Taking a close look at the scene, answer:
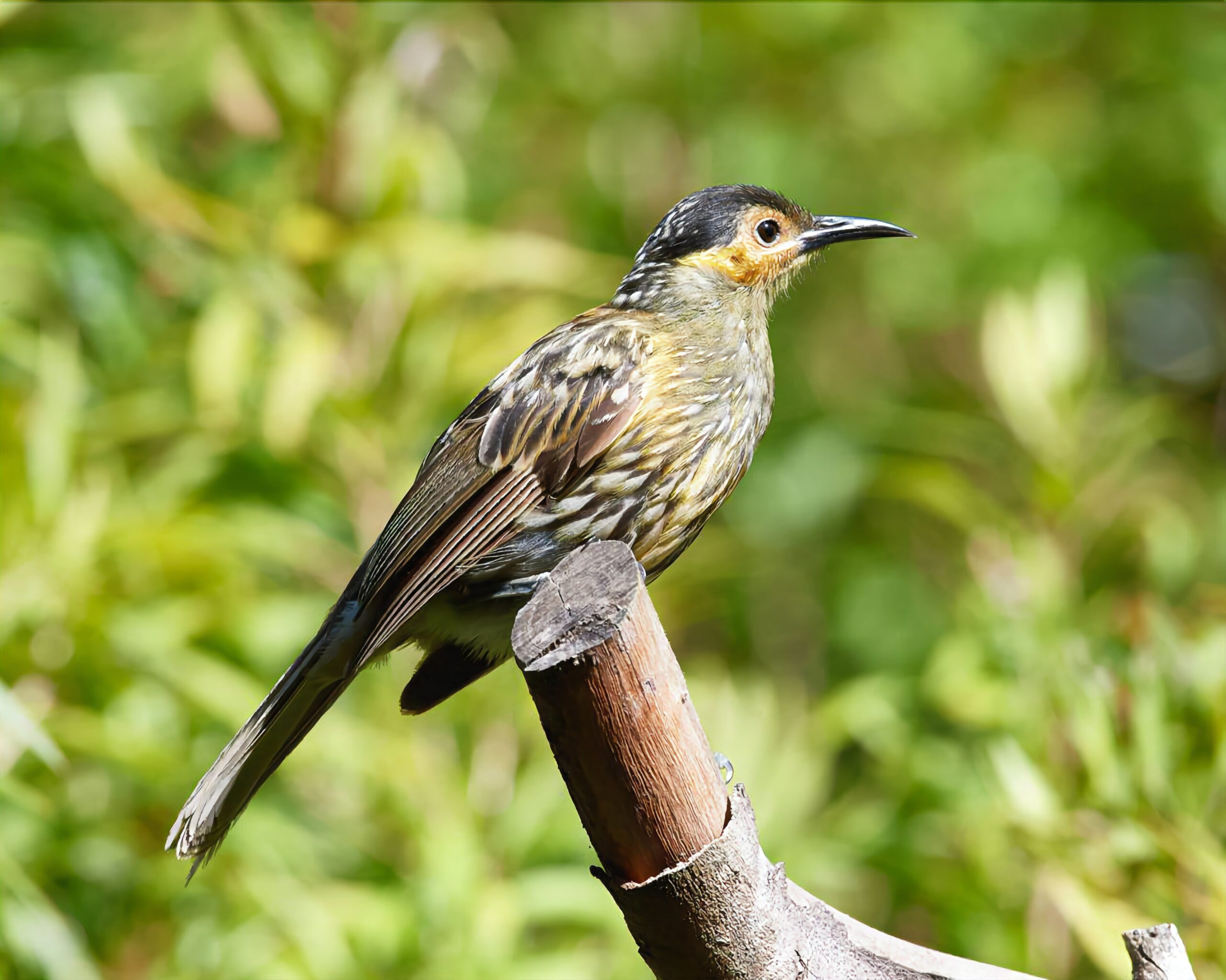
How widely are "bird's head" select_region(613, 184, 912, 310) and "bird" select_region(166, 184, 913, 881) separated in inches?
2.9

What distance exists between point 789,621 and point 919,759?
2.52m

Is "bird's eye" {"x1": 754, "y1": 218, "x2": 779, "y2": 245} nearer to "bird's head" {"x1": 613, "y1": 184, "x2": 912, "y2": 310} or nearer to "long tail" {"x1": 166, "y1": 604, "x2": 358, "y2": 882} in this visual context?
"bird's head" {"x1": 613, "y1": 184, "x2": 912, "y2": 310}

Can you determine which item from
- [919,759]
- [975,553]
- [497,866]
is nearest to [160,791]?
[497,866]

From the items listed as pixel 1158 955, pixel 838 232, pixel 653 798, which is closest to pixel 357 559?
pixel 838 232

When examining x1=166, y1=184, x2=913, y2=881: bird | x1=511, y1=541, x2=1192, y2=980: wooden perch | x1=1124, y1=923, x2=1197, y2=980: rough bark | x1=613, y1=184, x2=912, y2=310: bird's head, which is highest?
x1=613, y1=184, x2=912, y2=310: bird's head

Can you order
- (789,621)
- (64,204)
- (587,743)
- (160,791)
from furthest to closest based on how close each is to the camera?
1. (789,621)
2. (64,204)
3. (160,791)
4. (587,743)

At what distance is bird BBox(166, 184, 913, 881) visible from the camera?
312 centimetres

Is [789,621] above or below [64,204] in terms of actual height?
below

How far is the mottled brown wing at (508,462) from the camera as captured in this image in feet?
10.2

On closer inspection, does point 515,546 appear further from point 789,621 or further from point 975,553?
point 789,621

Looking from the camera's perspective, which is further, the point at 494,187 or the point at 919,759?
the point at 494,187

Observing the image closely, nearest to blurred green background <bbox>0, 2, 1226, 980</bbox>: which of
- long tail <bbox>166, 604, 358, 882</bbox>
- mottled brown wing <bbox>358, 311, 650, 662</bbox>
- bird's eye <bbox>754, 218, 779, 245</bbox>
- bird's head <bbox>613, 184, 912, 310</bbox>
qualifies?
long tail <bbox>166, 604, 358, 882</bbox>

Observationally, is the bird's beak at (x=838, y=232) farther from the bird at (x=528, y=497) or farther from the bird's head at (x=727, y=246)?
the bird at (x=528, y=497)

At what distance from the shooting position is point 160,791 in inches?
148
